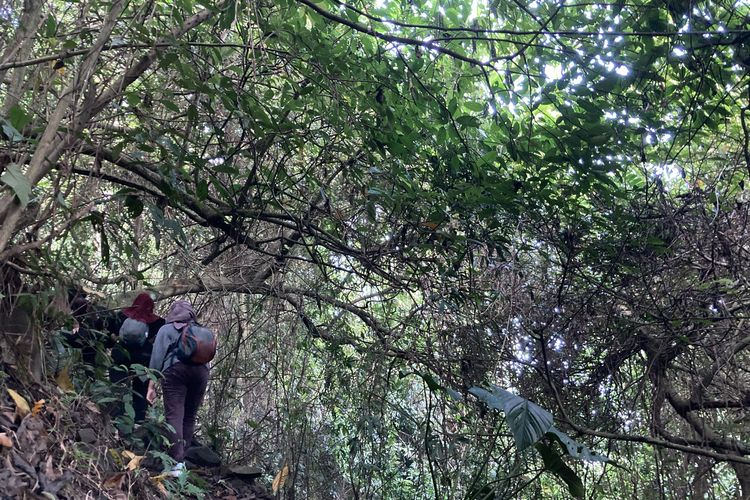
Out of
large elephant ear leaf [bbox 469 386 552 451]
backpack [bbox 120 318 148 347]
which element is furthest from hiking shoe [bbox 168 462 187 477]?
large elephant ear leaf [bbox 469 386 552 451]

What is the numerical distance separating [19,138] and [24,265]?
3.08ft

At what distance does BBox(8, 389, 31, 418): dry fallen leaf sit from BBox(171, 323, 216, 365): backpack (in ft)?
5.63

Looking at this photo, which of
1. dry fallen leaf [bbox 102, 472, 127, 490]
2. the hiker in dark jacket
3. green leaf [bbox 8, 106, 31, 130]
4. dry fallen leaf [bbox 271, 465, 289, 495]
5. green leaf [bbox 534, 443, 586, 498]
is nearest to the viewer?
green leaf [bbox 534, 443, 586, 498]

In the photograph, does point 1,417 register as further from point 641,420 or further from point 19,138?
point 641,420

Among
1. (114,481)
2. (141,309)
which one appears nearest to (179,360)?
(141,309)

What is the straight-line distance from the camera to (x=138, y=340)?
5180mm

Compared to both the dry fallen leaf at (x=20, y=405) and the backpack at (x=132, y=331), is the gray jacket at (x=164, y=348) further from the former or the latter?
→ the dry fallen leaf at (x=20, y=405)

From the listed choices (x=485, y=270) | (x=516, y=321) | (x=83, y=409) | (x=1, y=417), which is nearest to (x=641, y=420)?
(x=516, y=321)

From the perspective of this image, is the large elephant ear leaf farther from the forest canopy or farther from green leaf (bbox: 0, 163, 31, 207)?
green leaf (bbox: 0, 163, 31, 207)

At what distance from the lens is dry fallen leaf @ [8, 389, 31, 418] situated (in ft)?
10.6

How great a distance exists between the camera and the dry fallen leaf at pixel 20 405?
323cm

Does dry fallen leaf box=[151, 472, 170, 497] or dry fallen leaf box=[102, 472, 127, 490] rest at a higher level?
dry fallen leaf box=[151, 472, 170, 497]

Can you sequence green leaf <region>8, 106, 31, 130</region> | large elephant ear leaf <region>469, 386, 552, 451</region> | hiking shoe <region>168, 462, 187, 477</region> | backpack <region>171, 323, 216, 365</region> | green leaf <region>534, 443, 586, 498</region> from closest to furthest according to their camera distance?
large elephant ear leaf <region>469, 386, 552, 451</region> → green leaf <region>534, 443, 586, 498</region> → green leaf <region>8, 106, 31, 130</region> → hiking shoe <region>168, 462, 187, 477</region> → backpack <region>171, 323, 216, 365</region>

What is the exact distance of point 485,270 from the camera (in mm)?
4578
